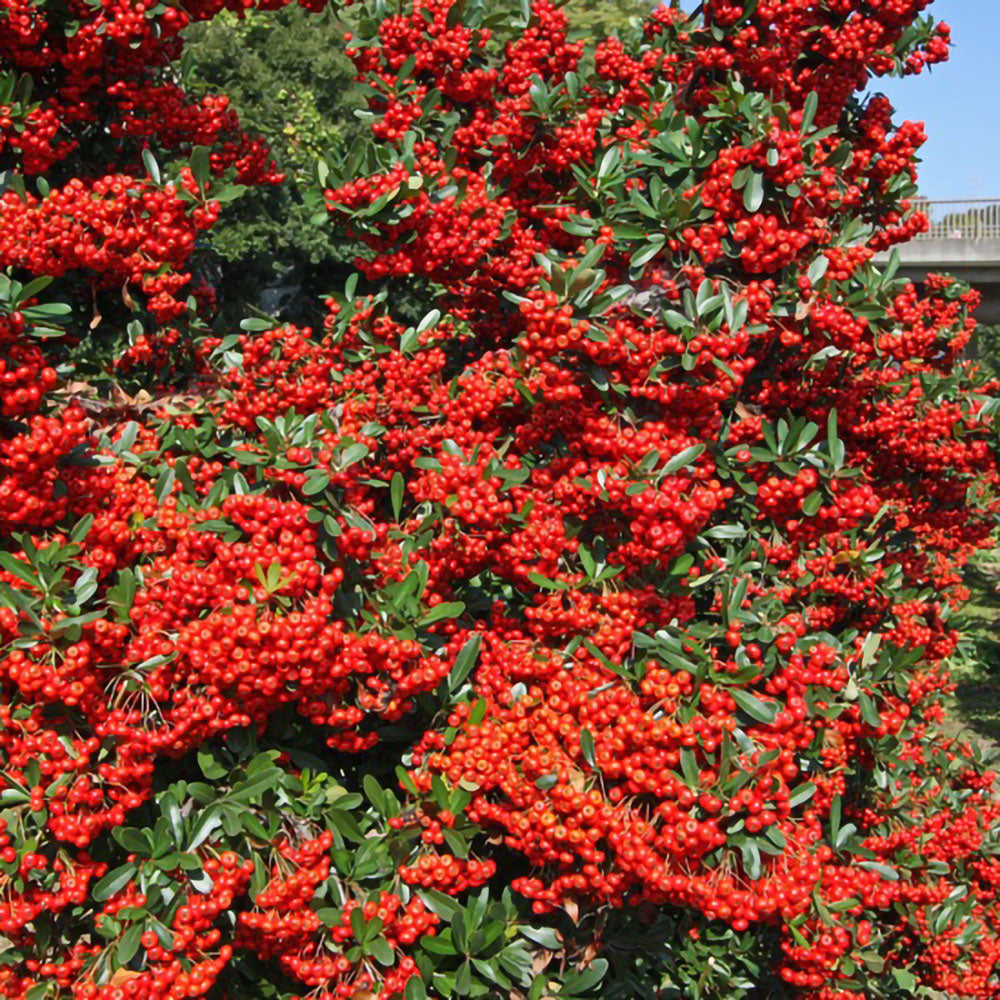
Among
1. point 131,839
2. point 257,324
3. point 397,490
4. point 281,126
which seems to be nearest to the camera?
point 131,839

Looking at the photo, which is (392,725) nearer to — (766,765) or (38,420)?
(766,765)

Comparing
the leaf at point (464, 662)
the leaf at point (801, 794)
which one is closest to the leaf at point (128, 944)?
the leaf at point (464, 662)

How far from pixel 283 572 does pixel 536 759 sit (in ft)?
3.67

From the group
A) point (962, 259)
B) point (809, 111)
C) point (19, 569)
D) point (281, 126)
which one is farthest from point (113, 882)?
point (962, 259)

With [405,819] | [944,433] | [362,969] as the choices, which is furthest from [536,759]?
[944,433]

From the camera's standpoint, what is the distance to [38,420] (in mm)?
3338

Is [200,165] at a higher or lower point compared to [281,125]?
lower

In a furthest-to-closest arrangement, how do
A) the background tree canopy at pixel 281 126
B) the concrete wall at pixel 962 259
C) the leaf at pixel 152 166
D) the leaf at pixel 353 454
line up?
the concrete wall at pixel 962 259
the background tree canopy at pixel 281 126
the leaf at pixel 152 166
the leaf at pixel 353 454

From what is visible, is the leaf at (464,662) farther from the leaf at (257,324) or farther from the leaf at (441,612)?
the leaf at (257,324)

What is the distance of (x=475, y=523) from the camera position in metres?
3.92

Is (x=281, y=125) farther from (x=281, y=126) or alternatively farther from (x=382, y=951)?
(x=382, y=951)

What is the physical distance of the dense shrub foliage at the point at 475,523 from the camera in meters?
3.42

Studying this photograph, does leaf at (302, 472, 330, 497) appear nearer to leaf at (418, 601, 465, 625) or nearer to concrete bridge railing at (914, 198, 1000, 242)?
leaf at (418, 601, 465, 625)

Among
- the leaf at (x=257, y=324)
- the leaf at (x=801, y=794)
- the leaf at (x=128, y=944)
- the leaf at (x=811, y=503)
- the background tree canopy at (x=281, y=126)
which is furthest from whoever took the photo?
the background tree canopy at (x=281, y=126)
